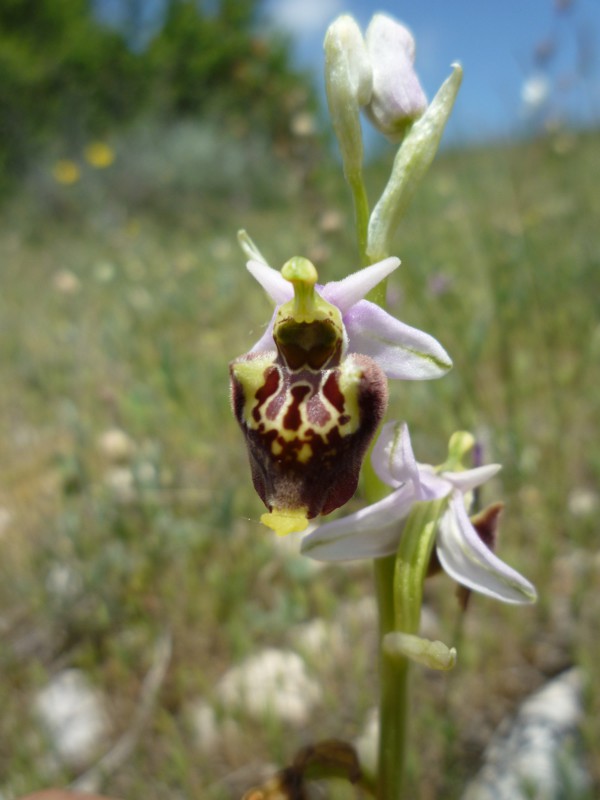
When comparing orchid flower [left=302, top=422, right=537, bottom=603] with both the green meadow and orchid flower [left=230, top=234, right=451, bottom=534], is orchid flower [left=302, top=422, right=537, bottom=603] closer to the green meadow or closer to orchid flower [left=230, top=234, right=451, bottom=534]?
orchid flower [left=230, top=234, right=451, bottom=534]

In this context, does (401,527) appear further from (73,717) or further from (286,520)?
(73,717)

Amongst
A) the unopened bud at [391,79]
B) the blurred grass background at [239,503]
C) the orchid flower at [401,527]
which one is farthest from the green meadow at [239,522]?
the unopened bud at [391,79]

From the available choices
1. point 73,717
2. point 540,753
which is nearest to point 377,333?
point 540,753

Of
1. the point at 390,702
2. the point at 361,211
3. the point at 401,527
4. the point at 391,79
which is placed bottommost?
the point at 390,702

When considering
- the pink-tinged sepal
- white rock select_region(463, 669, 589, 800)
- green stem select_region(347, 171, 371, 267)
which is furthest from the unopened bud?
white rock select_region(463, 669, 589, 800)

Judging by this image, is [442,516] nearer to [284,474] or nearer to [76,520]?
[284,474]

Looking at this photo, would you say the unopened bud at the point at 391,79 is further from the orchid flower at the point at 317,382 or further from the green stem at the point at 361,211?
the orchid flower at the point at 317,382

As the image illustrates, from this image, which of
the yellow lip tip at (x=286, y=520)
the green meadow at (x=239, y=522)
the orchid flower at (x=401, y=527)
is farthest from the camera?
the green meadow at (x=239, y=522)
